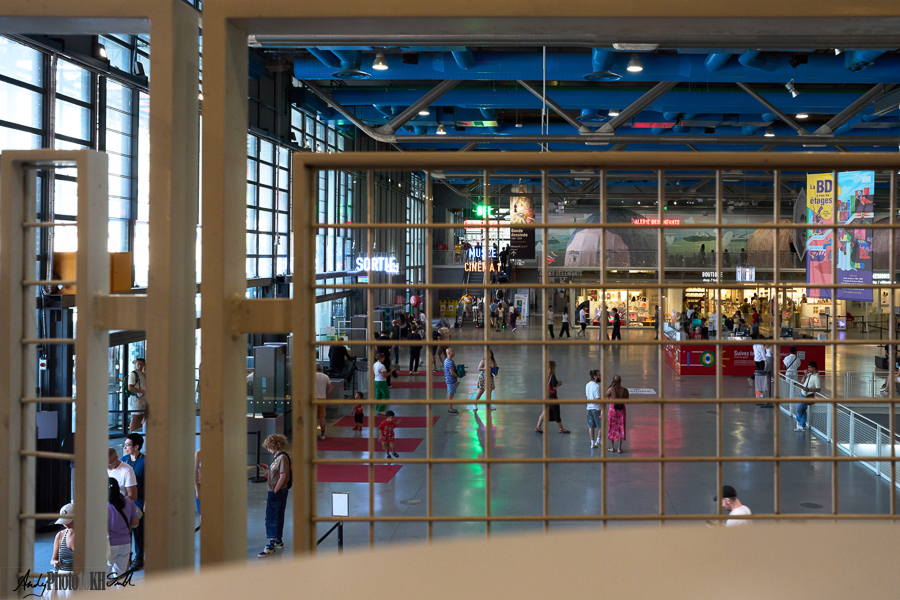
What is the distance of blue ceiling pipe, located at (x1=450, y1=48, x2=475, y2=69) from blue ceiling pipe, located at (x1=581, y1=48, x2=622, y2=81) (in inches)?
90.0

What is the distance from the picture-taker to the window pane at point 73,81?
36.2ft

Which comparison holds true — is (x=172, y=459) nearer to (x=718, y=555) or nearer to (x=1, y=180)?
(x=1, y=180)

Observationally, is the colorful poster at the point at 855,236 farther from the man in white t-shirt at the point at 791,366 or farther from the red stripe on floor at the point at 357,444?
the red stripe on floor at the point at 357,444

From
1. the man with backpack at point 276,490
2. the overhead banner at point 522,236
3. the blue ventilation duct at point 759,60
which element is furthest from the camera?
the overhead banner at point 522,236

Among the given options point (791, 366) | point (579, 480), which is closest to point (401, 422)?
point (579, 480)

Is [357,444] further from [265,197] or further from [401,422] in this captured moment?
[265,197]

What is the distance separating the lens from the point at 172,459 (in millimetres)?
2203

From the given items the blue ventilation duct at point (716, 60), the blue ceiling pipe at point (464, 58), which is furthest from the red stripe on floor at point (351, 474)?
the blue ventilation duct at point (716, 60)

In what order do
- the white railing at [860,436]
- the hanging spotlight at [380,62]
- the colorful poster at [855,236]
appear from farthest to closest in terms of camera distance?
the hanging spotlight at [380,62]
the colorful poster at [855,236]
the white railing at [860,436]

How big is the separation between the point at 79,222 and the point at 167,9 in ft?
2.50

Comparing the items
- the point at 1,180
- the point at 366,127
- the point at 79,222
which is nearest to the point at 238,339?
the point at 79,222

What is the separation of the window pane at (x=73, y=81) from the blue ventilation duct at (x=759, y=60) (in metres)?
11.5

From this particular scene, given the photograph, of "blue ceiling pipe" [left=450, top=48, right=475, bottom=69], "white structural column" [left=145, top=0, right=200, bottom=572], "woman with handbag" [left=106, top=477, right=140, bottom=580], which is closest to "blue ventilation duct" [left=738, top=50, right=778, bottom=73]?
"blue ceiling pipe" [left=450, top=48, right=475, bottom=69]

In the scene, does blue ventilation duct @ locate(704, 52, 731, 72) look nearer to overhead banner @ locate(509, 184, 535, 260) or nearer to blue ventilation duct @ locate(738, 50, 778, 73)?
blue ventilation duct @ locate(738, 50, 778, 73)
